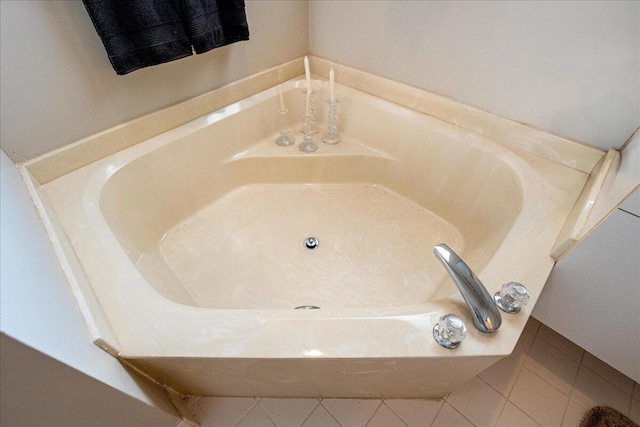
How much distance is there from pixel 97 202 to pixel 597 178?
1439 mm

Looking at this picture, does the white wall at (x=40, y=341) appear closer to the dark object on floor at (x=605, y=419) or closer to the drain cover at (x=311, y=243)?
the drain cover at (x=311, y=243)

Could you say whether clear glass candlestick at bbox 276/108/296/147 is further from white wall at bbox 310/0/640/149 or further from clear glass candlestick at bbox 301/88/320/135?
white wall at bbox 310/0/640/149

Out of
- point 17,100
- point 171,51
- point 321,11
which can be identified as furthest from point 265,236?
point 321,11

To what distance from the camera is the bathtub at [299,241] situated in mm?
688

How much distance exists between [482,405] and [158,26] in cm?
156

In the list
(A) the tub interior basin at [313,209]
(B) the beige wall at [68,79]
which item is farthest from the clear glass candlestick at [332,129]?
(B) the beige wall at [68,79]

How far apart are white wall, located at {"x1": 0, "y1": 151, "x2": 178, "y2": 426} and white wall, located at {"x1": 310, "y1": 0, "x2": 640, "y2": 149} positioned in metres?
1.27

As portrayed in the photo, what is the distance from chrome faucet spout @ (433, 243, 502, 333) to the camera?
0.64 metres

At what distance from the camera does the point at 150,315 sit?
0.72 meters

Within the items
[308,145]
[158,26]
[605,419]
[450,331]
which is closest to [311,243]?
[308,145]

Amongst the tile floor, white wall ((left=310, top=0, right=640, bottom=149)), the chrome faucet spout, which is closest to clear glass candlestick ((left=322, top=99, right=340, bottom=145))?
white wall ((left=310, top=0, right=640, bottom=149))

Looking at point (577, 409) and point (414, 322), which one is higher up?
point (414, 322)

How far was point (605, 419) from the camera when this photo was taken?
38.8 inches

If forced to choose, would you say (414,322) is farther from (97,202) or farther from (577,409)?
(97,202)
